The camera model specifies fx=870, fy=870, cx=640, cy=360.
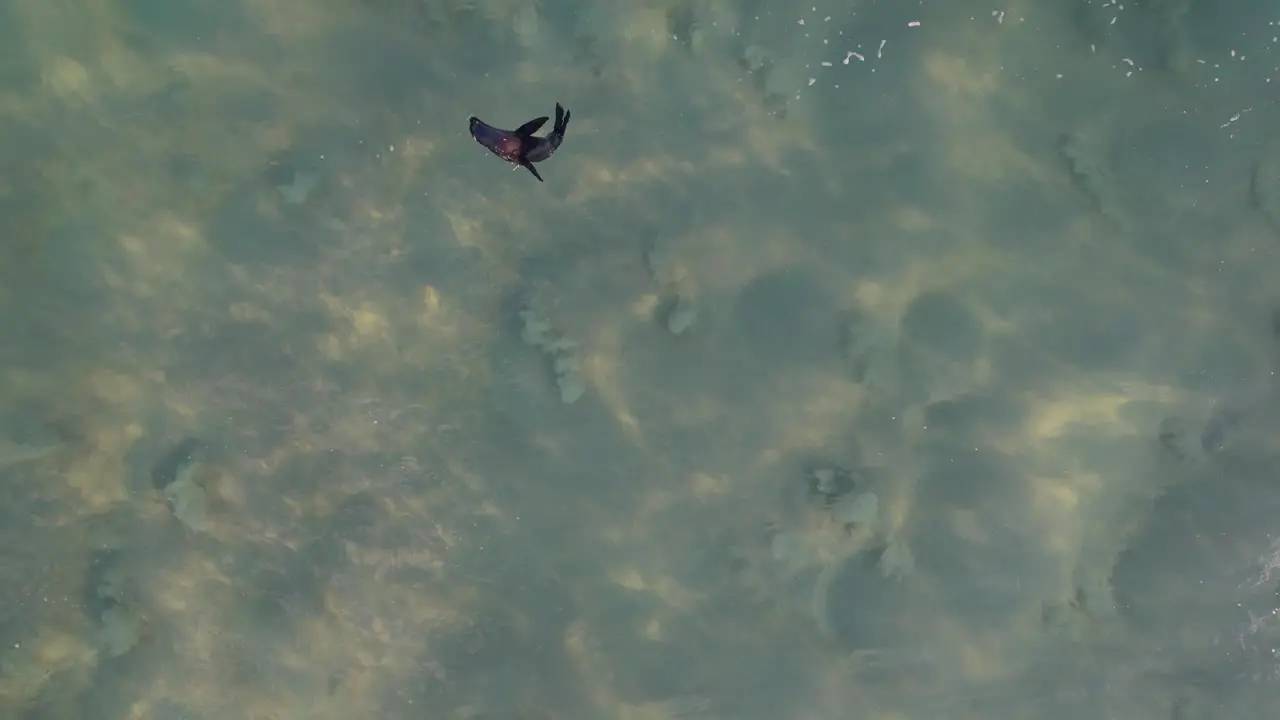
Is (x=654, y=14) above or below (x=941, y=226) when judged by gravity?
above

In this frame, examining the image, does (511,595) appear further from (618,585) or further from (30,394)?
(30,394)

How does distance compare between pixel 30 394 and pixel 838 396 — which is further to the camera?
pixel 838 396

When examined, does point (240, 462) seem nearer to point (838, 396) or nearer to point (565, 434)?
point (565, 434)

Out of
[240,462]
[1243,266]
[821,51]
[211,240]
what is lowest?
[240,462]

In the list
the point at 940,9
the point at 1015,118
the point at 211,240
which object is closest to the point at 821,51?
the point at 940,9

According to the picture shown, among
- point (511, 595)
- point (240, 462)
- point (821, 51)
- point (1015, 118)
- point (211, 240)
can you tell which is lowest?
point (511, 595)

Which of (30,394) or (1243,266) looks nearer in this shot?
(30,394)

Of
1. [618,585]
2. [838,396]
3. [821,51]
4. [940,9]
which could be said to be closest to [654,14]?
[821,51]
